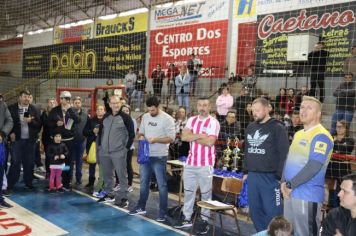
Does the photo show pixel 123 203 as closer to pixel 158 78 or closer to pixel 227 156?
pixel 227 156

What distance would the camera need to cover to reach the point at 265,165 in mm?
3912

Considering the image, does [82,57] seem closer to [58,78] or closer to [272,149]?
[58,78]

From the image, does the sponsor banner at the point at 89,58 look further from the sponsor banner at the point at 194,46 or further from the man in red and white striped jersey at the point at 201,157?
the man in red and white striped jersey at the point at 201,157

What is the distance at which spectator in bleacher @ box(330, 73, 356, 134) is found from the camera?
7542 millimetres

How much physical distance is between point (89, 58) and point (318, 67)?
11329 mm

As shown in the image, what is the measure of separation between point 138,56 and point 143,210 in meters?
10.7

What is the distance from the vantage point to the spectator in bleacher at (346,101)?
7542 mm

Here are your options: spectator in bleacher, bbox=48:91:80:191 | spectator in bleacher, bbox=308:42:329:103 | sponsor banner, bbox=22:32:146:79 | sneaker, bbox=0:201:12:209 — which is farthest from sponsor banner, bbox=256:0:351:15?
sneaker, bbox=0:201:12:209

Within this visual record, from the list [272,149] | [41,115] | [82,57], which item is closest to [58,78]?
[82,57]

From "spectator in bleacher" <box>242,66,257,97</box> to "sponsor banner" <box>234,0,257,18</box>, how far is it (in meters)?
2.34

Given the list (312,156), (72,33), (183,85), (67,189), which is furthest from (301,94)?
(72,33)

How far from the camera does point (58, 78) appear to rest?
18.5m

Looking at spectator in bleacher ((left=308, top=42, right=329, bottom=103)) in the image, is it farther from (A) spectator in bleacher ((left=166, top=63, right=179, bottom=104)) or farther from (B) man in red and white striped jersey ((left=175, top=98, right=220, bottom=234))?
(B) man in red and white striped jersey ((left=175, top=98, right=220, bottom=234))

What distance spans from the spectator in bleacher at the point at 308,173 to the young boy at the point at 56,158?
4254mm
